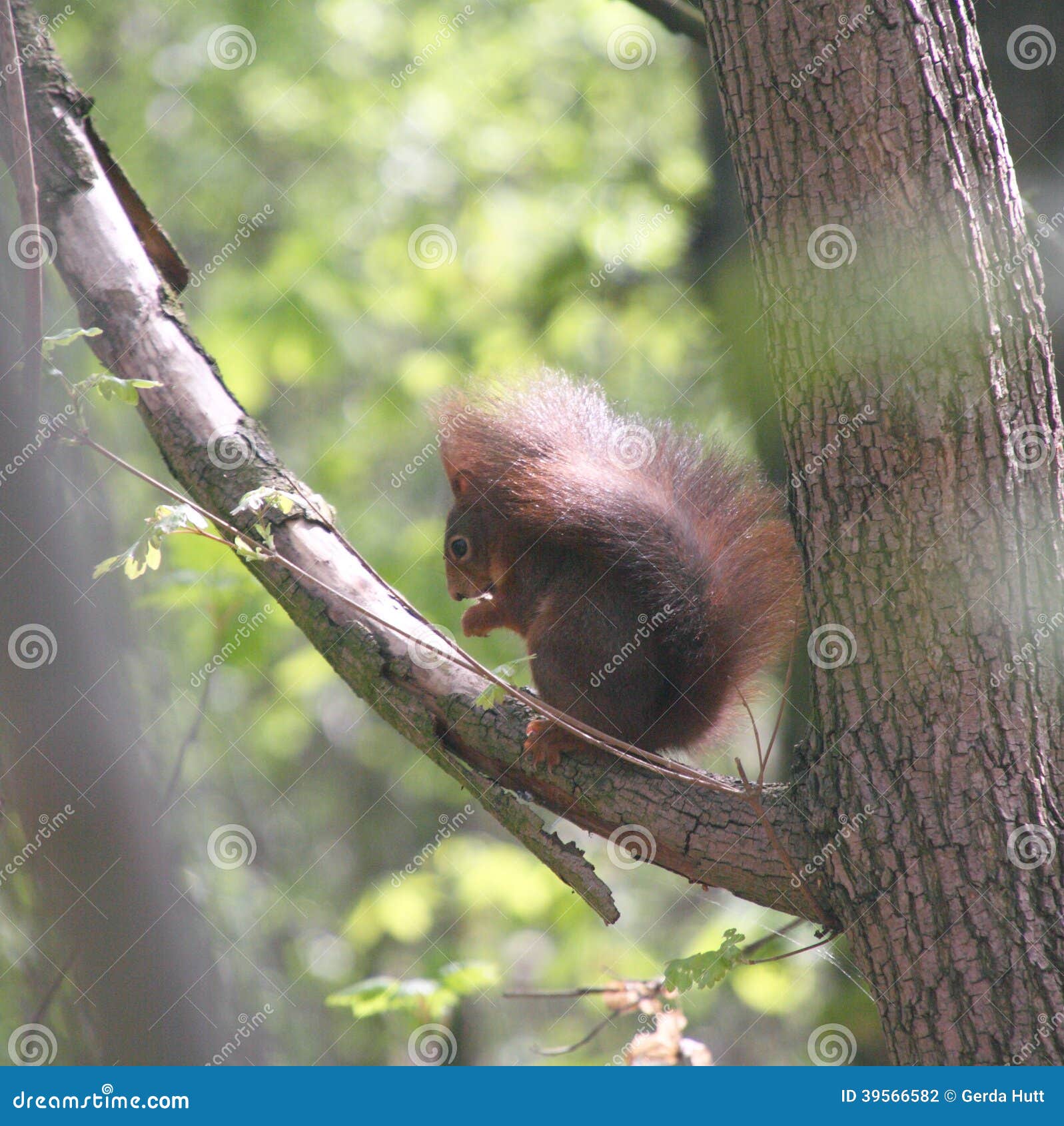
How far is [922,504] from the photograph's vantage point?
1845 millimetres

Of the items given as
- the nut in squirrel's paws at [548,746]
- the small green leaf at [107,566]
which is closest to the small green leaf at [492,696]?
the nut in squirrel's paws at [548,746]

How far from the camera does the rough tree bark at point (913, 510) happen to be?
178cm

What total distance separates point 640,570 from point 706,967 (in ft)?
3.32

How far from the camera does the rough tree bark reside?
1.78 meters

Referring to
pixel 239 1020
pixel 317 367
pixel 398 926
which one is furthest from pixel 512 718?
pixel 317 367

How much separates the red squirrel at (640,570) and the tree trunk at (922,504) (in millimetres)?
602

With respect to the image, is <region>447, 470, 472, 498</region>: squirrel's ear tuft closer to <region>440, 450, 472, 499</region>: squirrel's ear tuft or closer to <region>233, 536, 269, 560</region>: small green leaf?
<region>440, 450, 472, 499</region>: squirrel's ear tuft

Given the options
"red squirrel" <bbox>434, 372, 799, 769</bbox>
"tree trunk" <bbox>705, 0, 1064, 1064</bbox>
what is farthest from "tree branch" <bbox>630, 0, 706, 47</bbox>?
"tree trunk" <bbox>705, 0, 1064, 1064</bbox>

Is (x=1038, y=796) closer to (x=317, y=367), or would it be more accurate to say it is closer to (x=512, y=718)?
(x=512, y=718)

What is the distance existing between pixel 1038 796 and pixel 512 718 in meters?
1.15

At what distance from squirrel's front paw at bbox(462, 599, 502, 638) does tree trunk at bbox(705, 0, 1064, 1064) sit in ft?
4.95

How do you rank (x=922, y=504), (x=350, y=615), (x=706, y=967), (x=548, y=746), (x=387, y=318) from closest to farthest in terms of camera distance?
(x=922, y=504) → (x=706, y=967) → (x=548, y=746) → (x=350, y=615) → (x=387, y=318)

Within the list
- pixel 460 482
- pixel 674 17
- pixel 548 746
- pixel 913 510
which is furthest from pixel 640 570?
pixel 674 17

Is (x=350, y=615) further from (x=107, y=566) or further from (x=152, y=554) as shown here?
(x=107, y=566)
